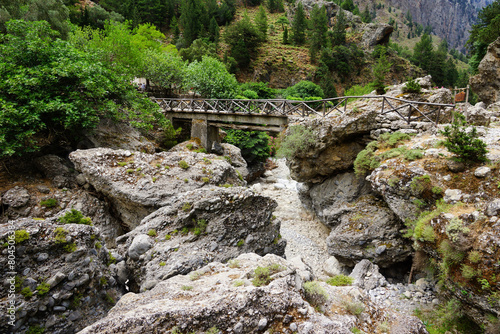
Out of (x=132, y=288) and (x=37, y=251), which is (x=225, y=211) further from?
(x=37, y=251)

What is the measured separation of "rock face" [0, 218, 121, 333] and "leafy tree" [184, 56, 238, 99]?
22699 mm

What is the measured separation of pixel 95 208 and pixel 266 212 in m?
7.06

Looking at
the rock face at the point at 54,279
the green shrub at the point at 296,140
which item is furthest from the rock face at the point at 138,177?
the green shrub at the point at 296,140

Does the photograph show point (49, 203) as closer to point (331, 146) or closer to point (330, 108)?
point (331, 146)

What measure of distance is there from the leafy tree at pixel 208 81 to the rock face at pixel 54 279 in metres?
22.7

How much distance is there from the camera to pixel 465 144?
7551mm

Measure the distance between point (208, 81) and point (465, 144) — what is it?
22.9 metres

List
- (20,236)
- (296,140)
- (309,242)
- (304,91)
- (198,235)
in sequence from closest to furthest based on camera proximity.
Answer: (20,236) → (198,235) → (296,140) → (309,242) → (304,91)

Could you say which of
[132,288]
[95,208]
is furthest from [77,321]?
[95,208]

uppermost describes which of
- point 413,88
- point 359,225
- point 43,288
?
point 413,88

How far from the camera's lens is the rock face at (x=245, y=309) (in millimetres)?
3518

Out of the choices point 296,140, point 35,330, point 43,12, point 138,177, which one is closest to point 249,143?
point 296,140

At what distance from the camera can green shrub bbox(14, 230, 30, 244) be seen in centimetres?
454

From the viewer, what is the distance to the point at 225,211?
7246mm
